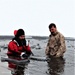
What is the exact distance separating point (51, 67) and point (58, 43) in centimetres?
210

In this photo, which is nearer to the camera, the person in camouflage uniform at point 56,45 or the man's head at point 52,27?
the man's head at point 52,27

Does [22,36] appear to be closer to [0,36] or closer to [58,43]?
[58,43]

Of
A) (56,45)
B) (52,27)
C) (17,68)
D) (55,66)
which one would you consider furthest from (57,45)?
(17,68)

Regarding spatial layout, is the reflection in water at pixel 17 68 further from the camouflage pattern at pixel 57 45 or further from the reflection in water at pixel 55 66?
the camouflage pattern at pixel 57 45

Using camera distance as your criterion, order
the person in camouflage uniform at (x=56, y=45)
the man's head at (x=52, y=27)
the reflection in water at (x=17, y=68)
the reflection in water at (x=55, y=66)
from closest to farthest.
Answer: the reflection in water at (x=17, y=68) < the reflection in water at (x=55, y=66) < the man's head at (x=52, y=27) < the person in camouflage uniform at (x=56, y=45)

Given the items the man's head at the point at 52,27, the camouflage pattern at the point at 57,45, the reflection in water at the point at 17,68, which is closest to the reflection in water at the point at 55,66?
the camouflage pattern at the point at 57,45

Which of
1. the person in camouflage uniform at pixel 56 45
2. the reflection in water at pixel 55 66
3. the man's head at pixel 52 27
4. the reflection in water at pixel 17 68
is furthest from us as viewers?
the person in camouflage uniform at pixel 56 45

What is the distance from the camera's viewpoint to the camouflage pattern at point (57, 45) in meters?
12.7

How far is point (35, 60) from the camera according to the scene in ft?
43.1

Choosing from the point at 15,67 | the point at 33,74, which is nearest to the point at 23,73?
the point at 33,74

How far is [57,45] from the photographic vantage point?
1293 centimetres

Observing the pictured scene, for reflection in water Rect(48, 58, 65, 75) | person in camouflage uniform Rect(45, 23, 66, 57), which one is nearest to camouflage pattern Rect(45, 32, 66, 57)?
person in camouflage uniform Rect(45, 23, 66, 57)

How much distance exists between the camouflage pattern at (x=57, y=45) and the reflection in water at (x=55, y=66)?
31cm

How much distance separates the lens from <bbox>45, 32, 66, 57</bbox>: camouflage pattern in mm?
12672
